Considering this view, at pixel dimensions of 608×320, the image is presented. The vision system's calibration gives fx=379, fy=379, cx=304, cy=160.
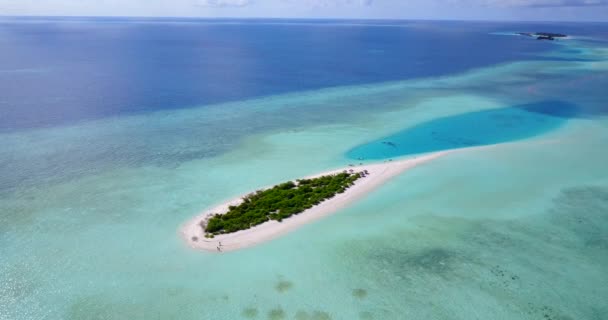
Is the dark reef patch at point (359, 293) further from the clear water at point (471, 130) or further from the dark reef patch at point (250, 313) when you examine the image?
the clear water at point (471, 130)

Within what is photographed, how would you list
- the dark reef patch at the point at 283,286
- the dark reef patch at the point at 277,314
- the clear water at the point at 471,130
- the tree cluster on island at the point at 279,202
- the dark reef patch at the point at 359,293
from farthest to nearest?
the clear water at the point at 471,130, the tree cluster on island at the point at 279,202, the dark reef patch at the point at 283,286, the dark reef patch at the point at 359,293, the dark reef patch at the point at 277,314

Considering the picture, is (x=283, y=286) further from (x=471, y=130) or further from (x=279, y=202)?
(x=471, y=130)

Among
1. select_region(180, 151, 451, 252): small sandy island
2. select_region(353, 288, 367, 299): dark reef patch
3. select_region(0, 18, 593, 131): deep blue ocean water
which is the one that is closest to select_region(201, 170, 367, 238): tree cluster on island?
select_region(180, 151, 451, 252): small sandy island

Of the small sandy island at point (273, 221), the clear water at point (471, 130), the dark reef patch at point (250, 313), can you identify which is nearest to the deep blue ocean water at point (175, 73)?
the clear water at point (471, 130)

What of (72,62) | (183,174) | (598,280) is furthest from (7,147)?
(72,62)

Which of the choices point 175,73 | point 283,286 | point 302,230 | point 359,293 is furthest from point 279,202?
point 175,73
